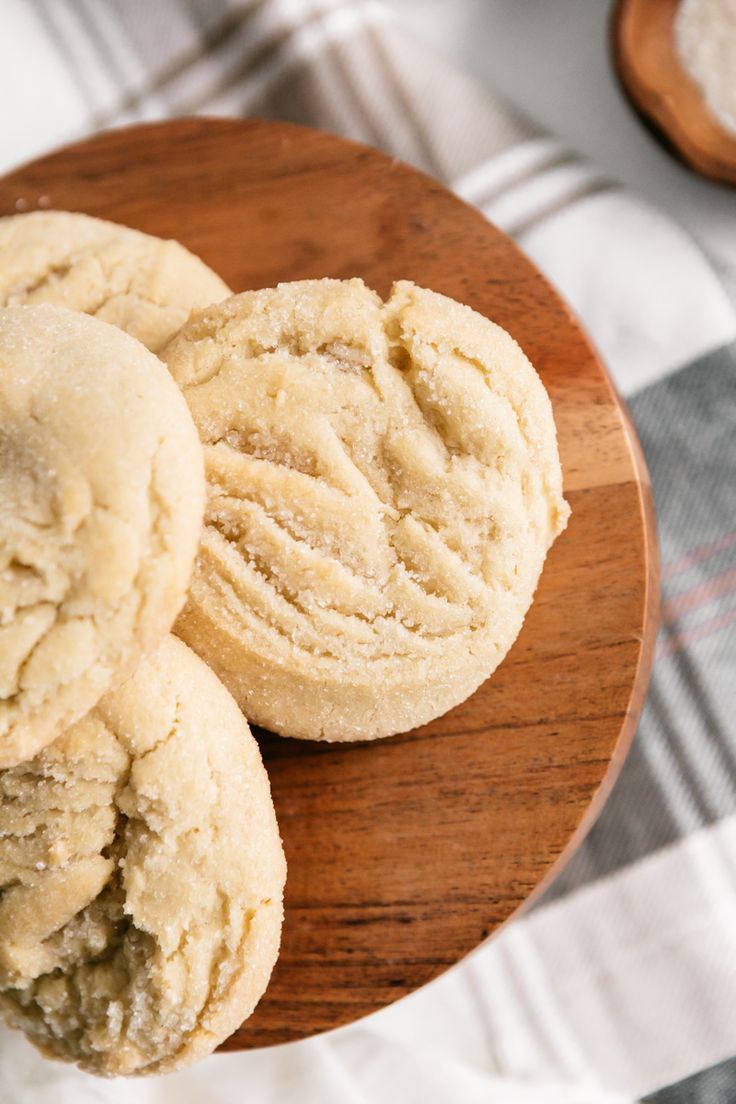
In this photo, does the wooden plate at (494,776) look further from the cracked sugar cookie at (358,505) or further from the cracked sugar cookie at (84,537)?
the cracked sugar cookie at (84,537)

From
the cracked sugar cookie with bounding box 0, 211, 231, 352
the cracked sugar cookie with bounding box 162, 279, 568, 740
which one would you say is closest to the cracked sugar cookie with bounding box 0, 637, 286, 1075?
the cracked sugar cookie with bounding box 162, 279, 568, 740

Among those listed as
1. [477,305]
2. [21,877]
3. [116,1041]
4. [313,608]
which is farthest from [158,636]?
[477,305]

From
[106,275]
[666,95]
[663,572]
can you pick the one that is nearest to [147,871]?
[106,275]

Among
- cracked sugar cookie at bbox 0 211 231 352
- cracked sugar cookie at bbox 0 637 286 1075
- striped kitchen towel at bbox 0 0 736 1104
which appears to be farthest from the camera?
striped kitchen towel at bbox 0 0 736 1104

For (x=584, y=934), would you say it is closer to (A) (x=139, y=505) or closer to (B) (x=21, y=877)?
(B) (x=21, y=877)

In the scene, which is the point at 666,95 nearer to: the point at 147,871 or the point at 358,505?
the point at 358,505

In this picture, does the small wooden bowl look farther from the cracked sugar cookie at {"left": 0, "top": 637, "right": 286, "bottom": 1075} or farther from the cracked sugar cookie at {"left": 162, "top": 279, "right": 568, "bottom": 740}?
the cracked sugar cookie at {"left": 0, "top": 637, "right": 286, "bottom": 1075}
